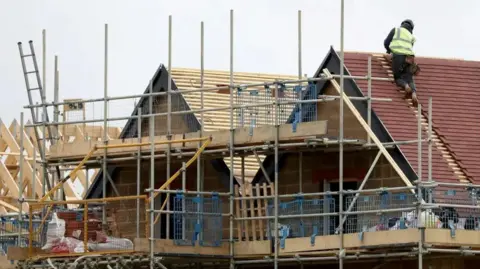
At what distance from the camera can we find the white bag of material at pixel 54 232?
5497 centimetres

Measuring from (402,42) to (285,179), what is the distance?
437 cm

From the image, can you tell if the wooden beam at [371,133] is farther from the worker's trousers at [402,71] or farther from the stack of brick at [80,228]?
the stack of brick at [80,228]

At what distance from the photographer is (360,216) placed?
51875 millimetres

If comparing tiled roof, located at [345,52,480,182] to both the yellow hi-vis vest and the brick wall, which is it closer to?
the brick wall

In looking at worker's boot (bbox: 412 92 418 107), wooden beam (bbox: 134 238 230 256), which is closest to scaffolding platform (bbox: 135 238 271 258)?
wooden beam (bbox: 134 238 230 256)

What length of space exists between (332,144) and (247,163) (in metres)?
5.02

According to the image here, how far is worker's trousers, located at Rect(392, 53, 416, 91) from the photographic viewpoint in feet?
180

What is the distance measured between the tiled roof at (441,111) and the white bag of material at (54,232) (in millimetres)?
7942

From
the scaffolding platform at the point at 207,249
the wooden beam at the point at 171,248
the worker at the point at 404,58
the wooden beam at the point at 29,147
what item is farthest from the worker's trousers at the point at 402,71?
the wooden beam at the point at 29,147

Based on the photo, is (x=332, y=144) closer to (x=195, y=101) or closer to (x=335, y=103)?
(x=335, y=103)

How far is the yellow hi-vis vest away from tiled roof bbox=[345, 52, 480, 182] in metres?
0.82

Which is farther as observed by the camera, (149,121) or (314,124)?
(149,121)

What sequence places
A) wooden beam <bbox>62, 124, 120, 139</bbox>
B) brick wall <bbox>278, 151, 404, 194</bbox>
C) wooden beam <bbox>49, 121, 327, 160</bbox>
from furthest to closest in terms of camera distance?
wooden beam <bbox>62, 124, 120, 139</bbox> < brick wall <bbox>278, 151, 404, 194</bbox> < wooden beam <bbox>49, 121, 327, 160</bbox>

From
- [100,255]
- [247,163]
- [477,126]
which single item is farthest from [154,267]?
[477,126]
